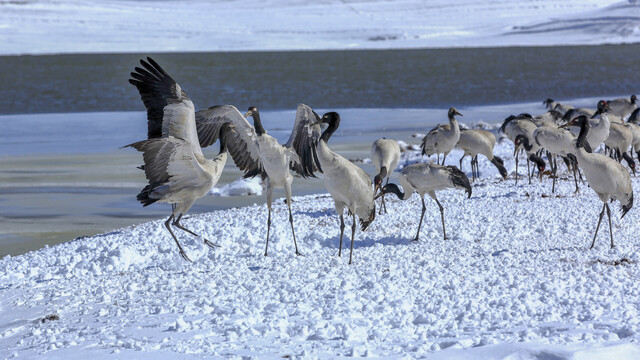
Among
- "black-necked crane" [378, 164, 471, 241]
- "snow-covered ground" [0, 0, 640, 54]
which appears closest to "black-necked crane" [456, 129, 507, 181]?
"black-necked crane" [378, 164, 471, 241]

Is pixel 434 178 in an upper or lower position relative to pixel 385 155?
lower

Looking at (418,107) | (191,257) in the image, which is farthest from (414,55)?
(191,257)

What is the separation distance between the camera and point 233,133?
838cm

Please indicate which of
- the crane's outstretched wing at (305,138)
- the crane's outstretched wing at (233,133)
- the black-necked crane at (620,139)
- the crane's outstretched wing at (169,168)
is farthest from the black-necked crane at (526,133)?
the crane's outstretched wing at (169,168)

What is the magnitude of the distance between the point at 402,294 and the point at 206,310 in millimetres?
1495

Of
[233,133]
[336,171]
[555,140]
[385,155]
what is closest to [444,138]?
[555,140]

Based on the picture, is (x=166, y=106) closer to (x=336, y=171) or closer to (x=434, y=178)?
(x=336, y=171)

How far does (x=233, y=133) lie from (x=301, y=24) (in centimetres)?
6591

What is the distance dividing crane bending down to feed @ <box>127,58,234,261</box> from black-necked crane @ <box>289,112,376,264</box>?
3.25ft

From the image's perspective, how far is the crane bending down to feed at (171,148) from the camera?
7129mm

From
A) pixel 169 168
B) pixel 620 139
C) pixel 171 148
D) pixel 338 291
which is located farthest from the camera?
pixel 620 139

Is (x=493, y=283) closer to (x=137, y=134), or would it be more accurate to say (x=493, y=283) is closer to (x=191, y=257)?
(x=191, y=257)

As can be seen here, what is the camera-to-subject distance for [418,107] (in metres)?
26.7

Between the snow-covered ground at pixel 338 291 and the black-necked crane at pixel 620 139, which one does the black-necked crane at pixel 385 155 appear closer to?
the snow-covered ground at pixel 338 291
